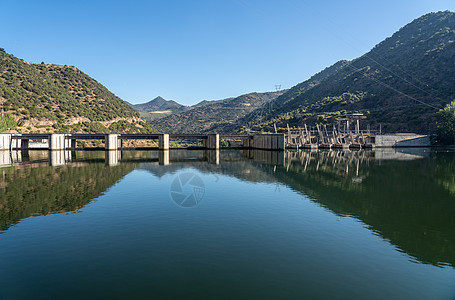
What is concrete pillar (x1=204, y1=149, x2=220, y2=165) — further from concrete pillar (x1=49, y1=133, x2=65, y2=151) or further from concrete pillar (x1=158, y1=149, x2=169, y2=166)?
concrete pillar (x1=49, y1=133, x2=65, y2=151)

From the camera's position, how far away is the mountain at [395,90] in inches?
4481

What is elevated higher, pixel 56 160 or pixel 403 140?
pixel 403 140

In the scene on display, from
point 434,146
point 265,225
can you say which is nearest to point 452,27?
point 434,146

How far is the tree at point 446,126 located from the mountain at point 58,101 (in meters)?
118

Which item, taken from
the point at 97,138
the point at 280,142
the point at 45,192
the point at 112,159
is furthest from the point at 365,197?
the point at 97,138

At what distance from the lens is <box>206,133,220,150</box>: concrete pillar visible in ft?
307

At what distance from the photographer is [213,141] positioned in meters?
94.4

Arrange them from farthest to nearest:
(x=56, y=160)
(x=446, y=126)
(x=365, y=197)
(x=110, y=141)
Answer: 1. (x=446, y=126)
2. (x=110, y=141)
3. (x=56, y=160)
4. (x=365, y=197)

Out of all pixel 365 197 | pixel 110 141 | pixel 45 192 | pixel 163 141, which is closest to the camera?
pixel 365 197

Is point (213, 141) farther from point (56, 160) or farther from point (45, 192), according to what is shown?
point (45, 192)

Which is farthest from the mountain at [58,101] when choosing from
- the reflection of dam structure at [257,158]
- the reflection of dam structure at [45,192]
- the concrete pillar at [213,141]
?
the reflection of dam structure at [45,192]

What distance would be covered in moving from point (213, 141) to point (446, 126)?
73.4 meters

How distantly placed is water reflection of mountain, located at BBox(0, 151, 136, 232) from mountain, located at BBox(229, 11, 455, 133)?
102 metres

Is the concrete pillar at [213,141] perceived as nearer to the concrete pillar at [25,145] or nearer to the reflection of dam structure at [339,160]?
the reflection of dam structure at [339,160]
